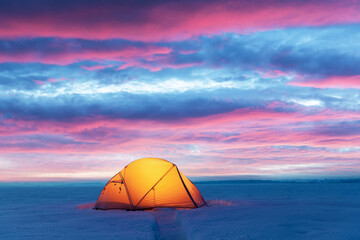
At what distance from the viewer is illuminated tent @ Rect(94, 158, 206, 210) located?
49.3 feet

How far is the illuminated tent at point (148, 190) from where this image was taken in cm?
1504

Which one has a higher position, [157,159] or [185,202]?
[157,159]

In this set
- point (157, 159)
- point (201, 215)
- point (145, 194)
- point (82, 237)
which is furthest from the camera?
point (157, 159)

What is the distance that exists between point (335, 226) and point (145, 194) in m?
8.29

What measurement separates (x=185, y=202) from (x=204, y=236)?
7.00m

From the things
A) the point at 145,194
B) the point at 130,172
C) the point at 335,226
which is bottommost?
the point at 335,226

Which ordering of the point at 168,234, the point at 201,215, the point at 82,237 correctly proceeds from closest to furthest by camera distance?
the point at 82,237
the point at 168,234
the point at 201,215

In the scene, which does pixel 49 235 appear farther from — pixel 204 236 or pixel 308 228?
pixel 308 228

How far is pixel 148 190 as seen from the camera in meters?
15.2

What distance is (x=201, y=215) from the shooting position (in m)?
12.4

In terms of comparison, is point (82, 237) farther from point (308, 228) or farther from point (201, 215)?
point (308, 228)

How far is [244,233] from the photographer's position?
8.62 meters

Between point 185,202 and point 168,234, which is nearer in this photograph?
point 168,234

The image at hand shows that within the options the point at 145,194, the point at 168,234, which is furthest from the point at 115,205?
the point at 168,234
